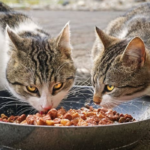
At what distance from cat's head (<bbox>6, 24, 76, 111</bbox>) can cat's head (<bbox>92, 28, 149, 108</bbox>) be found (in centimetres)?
30

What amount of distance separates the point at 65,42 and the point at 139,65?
0.68 m

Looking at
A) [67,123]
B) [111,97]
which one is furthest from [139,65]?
[67,123]

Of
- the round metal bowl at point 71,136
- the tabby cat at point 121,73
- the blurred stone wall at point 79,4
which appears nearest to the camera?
the round metal bowl at point 71,136

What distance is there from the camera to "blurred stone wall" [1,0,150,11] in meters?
12.1

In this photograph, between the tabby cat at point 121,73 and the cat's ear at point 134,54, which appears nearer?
the cat's ear at point 134,54

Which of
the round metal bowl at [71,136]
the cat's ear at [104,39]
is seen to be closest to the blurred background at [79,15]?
the cat's ear at [104,39]

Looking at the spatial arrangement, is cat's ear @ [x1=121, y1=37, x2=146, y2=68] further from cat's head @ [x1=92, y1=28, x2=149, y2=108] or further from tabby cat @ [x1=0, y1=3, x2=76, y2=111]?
tabby cat @ [x1=0, y1=3, x2=76, y2=111]

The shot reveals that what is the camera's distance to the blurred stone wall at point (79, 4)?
1214 centimetres

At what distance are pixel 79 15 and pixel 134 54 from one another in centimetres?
851

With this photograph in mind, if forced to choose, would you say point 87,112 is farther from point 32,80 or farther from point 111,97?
point 32,80

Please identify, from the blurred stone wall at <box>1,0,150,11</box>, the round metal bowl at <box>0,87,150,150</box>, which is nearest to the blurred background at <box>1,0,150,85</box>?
the blurred stone wall at <box>1,0,150,11</box>

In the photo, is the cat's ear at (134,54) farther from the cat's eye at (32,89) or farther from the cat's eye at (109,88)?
the cat's eye at (32,89)

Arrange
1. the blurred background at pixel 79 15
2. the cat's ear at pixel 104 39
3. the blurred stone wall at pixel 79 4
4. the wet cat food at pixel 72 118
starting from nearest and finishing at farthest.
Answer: the wet cat food at pixel 72 118 < the cat's ear at pixel 104 39 < the blurred background at pixel 79 15 < the blurred stone wall at pixel 79 4

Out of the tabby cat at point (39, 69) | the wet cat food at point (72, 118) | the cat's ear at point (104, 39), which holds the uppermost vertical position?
the cat's ear at point (104, 39)
